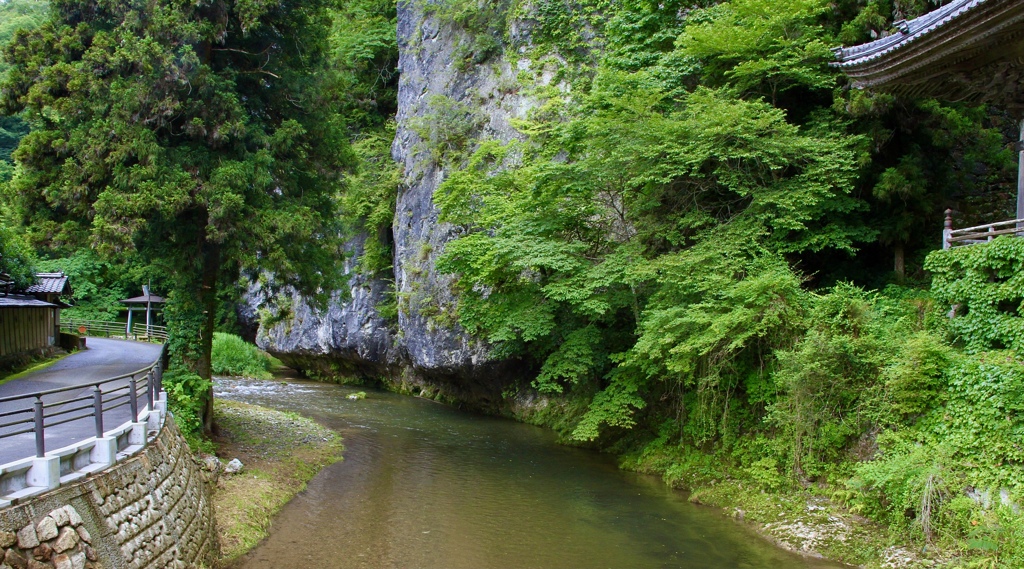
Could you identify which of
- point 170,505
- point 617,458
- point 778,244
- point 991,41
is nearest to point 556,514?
point 617,458

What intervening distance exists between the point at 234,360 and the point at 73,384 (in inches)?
708

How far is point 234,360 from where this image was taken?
104 ft

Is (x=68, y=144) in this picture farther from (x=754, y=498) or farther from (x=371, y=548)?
(x=754, y=498)

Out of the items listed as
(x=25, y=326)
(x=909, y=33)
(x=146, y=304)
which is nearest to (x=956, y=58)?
(x=909, y=33)

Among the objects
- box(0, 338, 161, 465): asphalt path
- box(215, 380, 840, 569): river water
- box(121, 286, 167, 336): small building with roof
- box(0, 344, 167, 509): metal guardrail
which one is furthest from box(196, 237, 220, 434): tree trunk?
box(121, 286, 167, 336): small building with roof

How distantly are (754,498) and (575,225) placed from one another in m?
8.51

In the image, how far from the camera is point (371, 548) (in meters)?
10.4

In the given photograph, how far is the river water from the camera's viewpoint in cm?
1010

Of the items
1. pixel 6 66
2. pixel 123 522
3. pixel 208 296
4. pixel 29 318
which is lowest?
pixel 123 522

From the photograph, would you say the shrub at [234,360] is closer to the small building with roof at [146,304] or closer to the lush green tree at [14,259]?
the small building with roof at [146,304]

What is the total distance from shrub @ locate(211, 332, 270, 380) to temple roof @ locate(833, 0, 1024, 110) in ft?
92.8

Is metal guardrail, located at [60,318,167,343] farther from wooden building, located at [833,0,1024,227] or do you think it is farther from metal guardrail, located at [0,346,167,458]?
wooden building, located at [833,0,1024,227]

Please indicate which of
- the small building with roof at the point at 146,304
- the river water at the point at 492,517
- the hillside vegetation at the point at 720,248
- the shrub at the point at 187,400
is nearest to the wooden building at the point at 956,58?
the hillside vegetation at the point at 720,248

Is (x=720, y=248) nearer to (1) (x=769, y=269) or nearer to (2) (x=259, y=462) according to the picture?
(1) (x=769, y=269)
